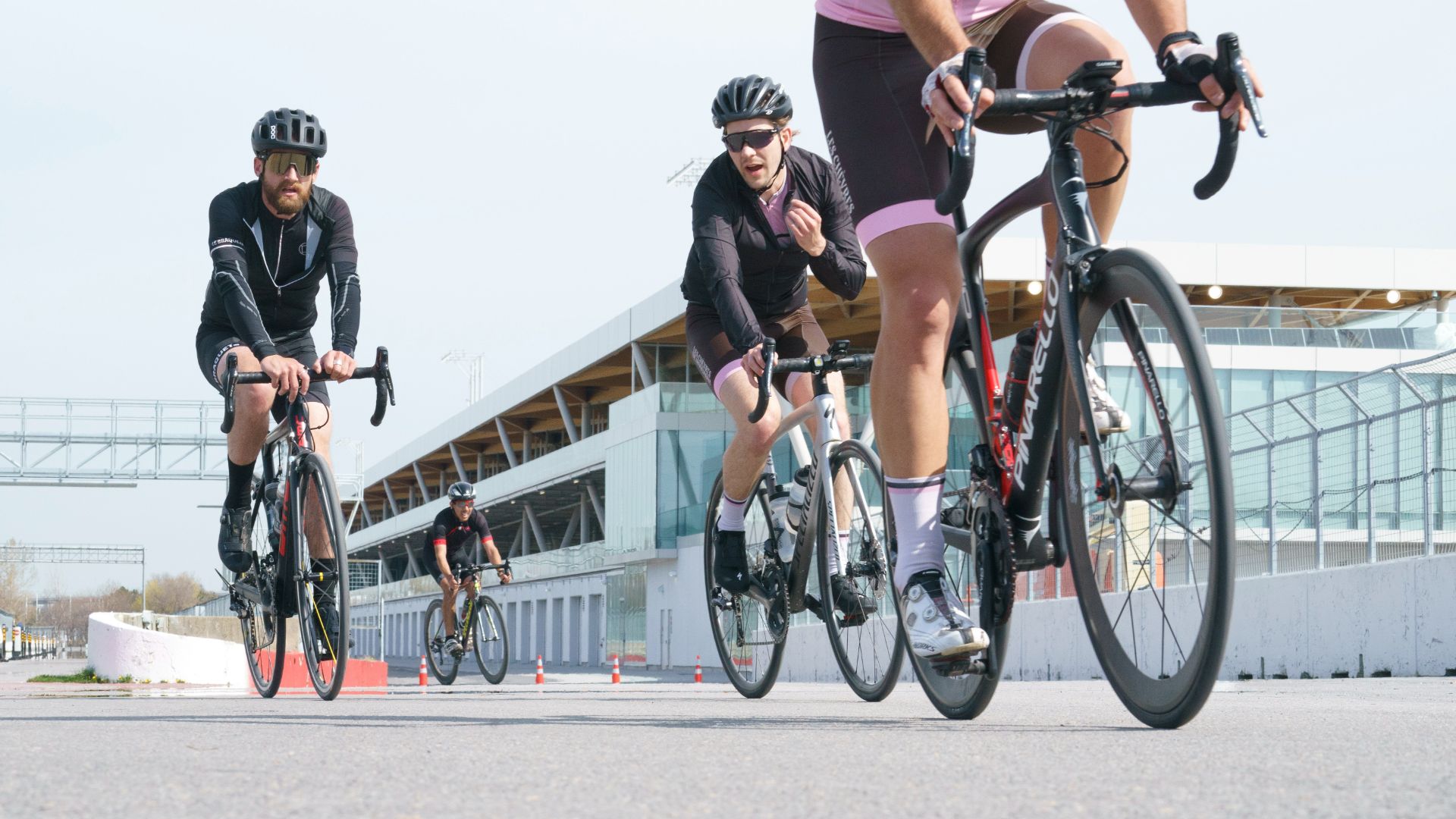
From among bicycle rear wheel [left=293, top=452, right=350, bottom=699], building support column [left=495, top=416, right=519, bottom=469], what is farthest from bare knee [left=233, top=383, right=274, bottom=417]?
building support column [left=495, top=416, right=519, bottom=469]

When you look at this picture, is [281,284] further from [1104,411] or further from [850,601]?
[1104,411]

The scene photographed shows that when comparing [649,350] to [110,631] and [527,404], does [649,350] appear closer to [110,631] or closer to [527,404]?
[527,404]

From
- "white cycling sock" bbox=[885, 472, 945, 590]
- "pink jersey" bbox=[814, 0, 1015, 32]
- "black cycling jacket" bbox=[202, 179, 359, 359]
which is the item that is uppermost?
"pink jersey" bbox=[814, 0, 1015, 32]

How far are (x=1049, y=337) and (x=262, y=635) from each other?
4713 mm

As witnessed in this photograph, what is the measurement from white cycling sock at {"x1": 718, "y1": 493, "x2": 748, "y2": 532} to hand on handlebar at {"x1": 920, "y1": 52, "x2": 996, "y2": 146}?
334 cm

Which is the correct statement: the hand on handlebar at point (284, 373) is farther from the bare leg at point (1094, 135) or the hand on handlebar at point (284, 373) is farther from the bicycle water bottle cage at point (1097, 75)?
the bicycle water bottle cage at point (1097, 75)

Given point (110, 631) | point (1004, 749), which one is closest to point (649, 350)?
point (110, 631)

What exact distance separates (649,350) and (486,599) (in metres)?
37.1

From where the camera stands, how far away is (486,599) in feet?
55.9

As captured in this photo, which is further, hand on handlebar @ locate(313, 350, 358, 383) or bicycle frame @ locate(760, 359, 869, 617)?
hand on handlebar @ locate(313, 350, 358, 383)

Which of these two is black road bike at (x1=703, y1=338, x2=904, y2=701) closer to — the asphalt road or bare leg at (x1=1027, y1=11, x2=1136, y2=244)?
the asphalt road

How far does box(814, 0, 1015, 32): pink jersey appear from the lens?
4.09 m

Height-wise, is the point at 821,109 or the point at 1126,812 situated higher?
the point at 821,109

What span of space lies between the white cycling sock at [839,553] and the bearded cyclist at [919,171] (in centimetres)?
167
